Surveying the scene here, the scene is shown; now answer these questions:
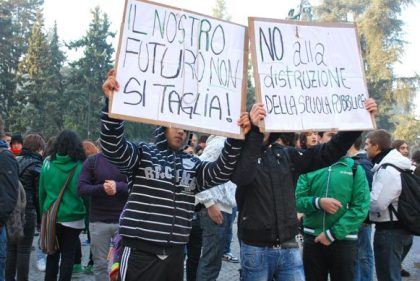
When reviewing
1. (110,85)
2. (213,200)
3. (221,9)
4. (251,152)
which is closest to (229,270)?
(213,200)

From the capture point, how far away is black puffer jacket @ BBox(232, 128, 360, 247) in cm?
340

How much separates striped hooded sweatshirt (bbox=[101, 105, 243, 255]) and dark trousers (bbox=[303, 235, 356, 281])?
1674 millimetres

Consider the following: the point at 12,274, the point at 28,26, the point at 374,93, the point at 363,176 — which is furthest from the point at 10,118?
the point at 363,176

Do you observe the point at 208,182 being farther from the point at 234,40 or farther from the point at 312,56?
the point at 312,56

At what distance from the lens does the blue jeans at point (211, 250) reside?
204 inches

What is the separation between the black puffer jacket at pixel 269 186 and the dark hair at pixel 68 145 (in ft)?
8.55

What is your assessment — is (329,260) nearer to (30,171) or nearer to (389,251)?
(389,251)

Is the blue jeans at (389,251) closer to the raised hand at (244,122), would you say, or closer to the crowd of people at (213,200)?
the crowd of people at (213,200)

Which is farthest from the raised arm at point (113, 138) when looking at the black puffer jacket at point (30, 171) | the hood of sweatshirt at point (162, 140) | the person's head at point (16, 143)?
the person's head at point (16, 143)

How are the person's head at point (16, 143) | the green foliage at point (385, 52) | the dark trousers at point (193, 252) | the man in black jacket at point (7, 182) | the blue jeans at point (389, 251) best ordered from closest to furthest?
the man in black jacket at point (7, 182) → the blue jeans at point (389, 251) → the dark trousers at point (193, 252) → the person's head at point (16, 143) → the green foliage at point (385, 52)

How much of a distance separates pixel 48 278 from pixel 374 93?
110 ft

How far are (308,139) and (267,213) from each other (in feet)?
6.31

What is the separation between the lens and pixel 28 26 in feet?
189

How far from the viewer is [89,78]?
4219 centimetres
